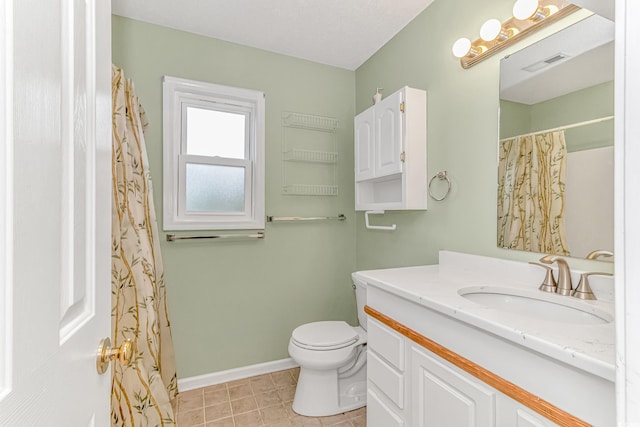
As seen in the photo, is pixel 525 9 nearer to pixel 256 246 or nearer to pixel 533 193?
pixel 533 193

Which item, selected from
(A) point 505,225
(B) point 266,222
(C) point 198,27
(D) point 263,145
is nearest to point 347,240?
(B) point 266,222

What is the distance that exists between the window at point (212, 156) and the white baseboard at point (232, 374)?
40.8 inches

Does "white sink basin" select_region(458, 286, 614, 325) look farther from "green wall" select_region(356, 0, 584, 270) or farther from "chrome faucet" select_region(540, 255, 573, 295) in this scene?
"green wall" select_region(356, 0, 584, 270)

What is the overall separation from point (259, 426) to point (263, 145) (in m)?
1.80

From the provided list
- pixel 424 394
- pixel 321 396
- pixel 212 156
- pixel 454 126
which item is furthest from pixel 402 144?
pixel 321 396

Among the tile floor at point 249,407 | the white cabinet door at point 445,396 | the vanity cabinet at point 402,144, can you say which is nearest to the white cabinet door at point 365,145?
the vanity cabinet at point 402,144

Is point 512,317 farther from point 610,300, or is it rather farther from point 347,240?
point 347,240

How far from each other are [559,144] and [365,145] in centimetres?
109

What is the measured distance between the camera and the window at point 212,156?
2025 millimetres

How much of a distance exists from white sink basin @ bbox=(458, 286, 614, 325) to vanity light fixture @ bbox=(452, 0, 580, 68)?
1068mm

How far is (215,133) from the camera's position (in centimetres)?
222

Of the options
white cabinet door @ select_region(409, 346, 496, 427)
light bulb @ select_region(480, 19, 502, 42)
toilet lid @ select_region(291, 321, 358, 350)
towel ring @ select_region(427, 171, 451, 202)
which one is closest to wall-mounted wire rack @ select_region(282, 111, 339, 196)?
towel ring @ select_region(427, 171, 451, 202)

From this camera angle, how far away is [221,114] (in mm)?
2240

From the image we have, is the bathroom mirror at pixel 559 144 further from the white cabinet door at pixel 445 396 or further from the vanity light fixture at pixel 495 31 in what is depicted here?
the white cabinet door at pixel 445 396
